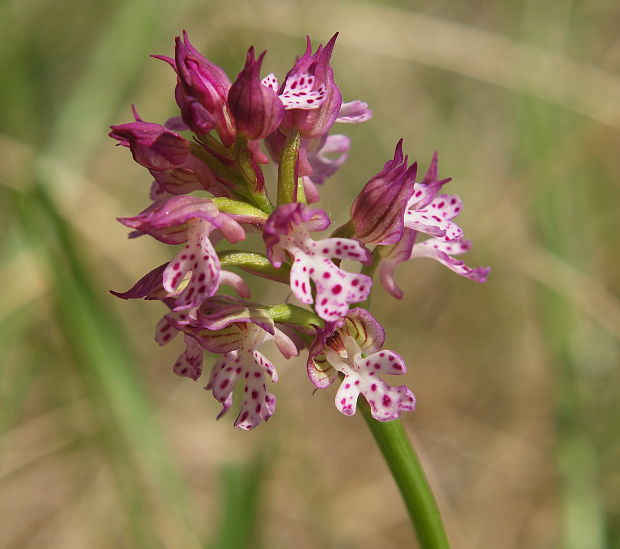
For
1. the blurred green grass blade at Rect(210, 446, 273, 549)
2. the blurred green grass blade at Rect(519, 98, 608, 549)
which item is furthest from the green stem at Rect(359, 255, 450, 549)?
the blurred green grass blade at Rect(519, 98, 608, 549)

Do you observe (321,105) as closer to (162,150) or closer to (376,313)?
(162,150)

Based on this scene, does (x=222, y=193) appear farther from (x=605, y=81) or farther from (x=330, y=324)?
(x=605, y=81)

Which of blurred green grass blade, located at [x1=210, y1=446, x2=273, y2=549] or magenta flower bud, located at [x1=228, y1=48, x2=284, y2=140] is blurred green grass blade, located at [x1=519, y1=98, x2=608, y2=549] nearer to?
blurred green grass blade, located at [x1=210, y1=446, x2=273, y2=549]

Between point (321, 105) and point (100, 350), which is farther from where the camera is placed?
point (100, 350)

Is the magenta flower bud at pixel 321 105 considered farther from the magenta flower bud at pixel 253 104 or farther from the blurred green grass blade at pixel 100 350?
the blurred green grass blade at pixel 100 350

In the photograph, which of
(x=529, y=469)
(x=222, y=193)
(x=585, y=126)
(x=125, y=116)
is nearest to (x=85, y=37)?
(x=125, y=116)

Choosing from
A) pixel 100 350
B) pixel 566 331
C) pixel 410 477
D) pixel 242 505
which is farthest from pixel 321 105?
pixel 566 331
